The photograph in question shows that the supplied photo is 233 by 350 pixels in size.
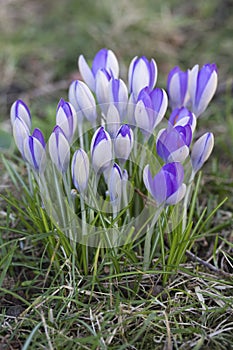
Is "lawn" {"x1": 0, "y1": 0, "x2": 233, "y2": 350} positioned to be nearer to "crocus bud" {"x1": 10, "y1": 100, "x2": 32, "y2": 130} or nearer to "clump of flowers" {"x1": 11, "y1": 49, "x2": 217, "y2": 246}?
"clump of flowers" {"x1": 11, "y1": 49, "x2": 217, "y2": 246}

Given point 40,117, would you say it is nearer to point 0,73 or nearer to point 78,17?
point 0,73

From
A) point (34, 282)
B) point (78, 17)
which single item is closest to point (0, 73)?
point (78, 17)

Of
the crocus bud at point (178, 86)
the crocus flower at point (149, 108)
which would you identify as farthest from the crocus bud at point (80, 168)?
the crocus bud at point (178, 86)

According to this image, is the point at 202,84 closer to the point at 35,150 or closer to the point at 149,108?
the point at 149,108

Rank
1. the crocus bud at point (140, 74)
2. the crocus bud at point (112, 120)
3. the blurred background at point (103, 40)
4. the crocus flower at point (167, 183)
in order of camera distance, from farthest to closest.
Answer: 1. the blurred background at point (103, 40)
2. the crocus bud at point (140, 74)
3. the crocus bud at point (112, 120)
4. the crocus flower at point (167, 183)

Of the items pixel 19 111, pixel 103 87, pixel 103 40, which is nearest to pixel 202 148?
pixel 103 87

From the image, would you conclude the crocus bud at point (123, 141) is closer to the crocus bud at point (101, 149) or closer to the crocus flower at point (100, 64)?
the crocus bud at point (101, 149)

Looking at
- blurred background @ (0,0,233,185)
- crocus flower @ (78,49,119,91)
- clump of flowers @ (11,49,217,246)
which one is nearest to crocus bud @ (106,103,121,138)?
clump of flowers @ (11,49,217,246)
